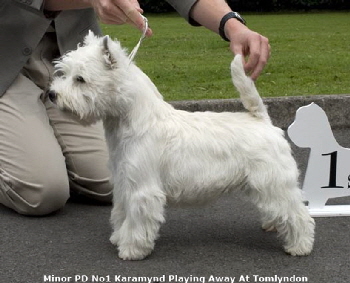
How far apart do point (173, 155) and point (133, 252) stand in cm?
48

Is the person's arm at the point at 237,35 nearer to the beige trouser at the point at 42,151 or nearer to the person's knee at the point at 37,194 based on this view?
the beige trouser at the point at 42,151

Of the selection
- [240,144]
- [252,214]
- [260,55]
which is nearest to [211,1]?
[260,55]

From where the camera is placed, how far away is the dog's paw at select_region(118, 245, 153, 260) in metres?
3.22

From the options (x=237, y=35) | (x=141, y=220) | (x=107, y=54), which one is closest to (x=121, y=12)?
(x=107, y=54)

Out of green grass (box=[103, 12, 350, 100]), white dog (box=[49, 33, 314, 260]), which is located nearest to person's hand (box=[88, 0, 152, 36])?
white dog (box=[49, 33, 314, 260])

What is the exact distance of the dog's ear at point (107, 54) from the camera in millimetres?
2986

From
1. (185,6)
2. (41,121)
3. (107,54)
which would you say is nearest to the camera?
(107,54)

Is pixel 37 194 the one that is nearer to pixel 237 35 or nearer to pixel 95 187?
pixel 95 187

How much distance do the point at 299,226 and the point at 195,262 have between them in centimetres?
51

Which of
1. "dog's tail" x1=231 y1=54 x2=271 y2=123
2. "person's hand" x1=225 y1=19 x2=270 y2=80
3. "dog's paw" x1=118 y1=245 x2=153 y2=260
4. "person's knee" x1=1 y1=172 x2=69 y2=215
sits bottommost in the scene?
"person's knee" x1=1 y1=172 x2=69 y2=215

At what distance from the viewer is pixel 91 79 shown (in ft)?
9.89

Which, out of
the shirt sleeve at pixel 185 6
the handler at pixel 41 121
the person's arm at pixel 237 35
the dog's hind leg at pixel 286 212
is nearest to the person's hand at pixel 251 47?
the person's arm at pixel 237 35

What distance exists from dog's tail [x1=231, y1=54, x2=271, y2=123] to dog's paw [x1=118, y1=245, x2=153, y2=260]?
0.81 metres

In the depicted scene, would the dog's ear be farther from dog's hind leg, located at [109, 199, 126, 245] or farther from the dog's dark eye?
dog's hind leg, located at [109, 199, 126, 245]
